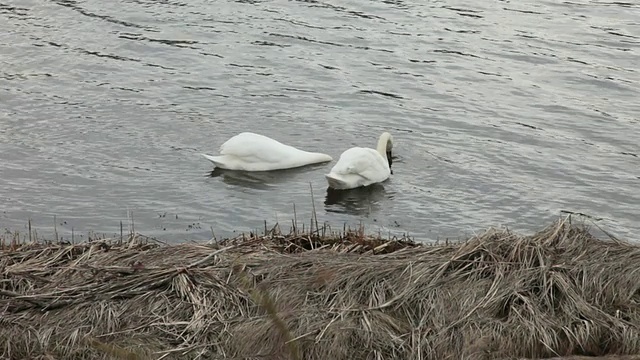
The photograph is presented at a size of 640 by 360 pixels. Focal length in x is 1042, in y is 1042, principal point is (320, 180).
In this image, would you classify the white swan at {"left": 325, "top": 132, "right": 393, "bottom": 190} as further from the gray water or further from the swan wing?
the swan wing

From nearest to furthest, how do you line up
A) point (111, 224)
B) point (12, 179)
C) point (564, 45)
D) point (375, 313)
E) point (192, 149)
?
1. point (375, 313)
2. point (111, 224)
3. point (12, 179)
4. point (192, 149)
5. point (564, 45)

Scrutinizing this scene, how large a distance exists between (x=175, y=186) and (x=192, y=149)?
43.8 inches

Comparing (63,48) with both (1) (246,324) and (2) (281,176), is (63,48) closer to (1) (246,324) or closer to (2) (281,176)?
(2) (281,176)

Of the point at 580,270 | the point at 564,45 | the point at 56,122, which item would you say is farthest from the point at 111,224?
the point at 564,45

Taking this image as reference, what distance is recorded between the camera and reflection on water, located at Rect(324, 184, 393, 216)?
33.6 feet

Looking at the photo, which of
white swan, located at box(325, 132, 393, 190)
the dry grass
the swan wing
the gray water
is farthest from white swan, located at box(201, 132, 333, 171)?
the dry grass

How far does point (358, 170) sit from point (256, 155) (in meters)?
1.11

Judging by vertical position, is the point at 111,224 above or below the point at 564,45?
below

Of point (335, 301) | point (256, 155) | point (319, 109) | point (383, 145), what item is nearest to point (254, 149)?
point (256, 155)

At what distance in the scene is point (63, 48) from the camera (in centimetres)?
1482

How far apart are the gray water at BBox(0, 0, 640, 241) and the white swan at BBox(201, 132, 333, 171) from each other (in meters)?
0.14

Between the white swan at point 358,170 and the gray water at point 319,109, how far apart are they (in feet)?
0.57

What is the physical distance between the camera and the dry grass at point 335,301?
5148 millimetres

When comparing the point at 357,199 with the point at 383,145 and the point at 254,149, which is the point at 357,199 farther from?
the point at 254,149
